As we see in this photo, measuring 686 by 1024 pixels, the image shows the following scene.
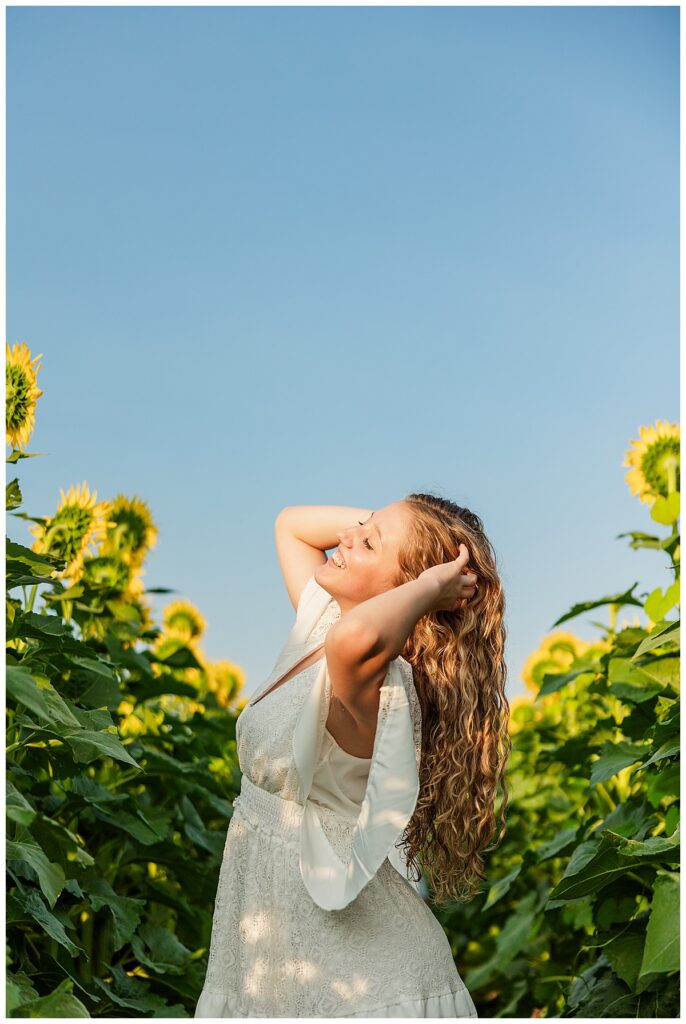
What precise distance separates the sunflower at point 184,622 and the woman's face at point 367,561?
9.51ft

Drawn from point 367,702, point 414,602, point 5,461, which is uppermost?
point 5,461

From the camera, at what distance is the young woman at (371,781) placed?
202 centimetres

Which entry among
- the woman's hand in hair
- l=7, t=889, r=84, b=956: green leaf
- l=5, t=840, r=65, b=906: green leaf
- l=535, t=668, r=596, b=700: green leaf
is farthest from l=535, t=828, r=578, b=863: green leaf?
l=5, t=840, r=65, b=906: green leaf

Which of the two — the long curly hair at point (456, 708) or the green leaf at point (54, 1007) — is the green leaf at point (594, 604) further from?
the green leaf at point (54, 1007)

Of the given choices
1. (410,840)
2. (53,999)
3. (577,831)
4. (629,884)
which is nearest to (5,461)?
(53,999)

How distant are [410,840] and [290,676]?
1.31ft

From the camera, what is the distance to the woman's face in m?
2.22

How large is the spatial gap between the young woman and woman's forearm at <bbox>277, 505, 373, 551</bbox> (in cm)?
21

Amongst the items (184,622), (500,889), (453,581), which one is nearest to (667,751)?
(453,581)

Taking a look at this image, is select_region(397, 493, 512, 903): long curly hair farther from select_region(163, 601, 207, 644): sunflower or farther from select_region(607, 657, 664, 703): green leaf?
select_region(163, 601, 207, 644): sunflower

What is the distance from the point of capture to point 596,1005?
109 inches

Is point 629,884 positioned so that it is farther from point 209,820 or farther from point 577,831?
point 209,820

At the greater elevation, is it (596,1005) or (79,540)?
(79,540)

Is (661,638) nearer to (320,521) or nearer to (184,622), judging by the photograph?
(320,521)
